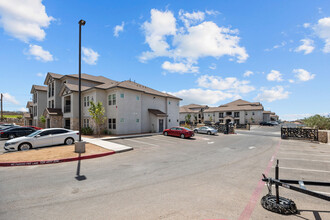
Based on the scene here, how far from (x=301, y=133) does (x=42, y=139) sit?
2882 cm

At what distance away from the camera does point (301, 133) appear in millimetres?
20547

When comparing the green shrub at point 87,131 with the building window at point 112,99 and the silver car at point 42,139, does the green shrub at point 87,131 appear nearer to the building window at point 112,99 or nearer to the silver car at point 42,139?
the building window at point 112,99

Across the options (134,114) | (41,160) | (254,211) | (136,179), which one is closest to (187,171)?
(136,179)

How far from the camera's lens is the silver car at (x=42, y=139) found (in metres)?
11.1

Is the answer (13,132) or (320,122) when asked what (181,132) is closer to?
(13,132)

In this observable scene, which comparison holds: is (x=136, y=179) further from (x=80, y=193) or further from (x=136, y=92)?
(x=136, y=92)

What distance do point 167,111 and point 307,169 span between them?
74.2 feet

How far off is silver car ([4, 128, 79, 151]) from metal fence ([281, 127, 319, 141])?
1023 inches

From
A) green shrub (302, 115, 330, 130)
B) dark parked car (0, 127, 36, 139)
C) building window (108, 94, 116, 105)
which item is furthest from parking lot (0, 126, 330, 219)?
green shrub (302, 115, 330, 130)

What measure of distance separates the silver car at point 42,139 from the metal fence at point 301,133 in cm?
2599

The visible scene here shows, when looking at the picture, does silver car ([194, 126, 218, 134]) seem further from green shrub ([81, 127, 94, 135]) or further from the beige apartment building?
green shrub ([81, 127, 94, 135])

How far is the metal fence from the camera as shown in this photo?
63.5 ft

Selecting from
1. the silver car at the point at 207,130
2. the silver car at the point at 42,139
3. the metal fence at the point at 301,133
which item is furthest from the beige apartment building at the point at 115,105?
the metal fence at the point at 301,133

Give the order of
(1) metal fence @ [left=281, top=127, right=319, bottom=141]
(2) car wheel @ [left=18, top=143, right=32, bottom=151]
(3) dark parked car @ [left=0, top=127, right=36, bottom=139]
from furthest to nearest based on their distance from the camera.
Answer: (1) metal fence @ [left=281, top=127, right=319, bottom=141], (3) dark parked car @ [left=0, top=127, right=36, bottom=139], (2) car wheel @ [left=18, top=143, right=32, bottom=151]
